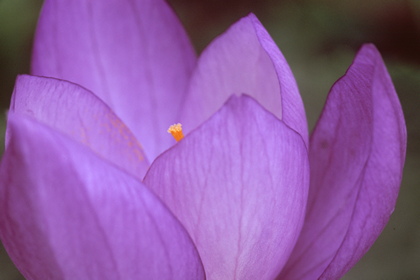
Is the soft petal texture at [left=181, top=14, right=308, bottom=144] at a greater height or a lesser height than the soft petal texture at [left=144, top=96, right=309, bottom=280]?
greater

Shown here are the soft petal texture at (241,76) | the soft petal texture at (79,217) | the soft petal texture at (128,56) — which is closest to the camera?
the soft petal texture at (79,217)

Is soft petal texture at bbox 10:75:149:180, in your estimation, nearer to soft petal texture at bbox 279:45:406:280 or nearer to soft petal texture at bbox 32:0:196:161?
soft petal texture at bbox 32:0:196:161

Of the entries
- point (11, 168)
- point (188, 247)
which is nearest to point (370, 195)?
point (188, 247)

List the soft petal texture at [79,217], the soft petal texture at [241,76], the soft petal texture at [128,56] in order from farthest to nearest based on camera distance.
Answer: the soft petal texture at [128,56]
the soft petal texture at [241,76]
the soft petal texture at [79,217]

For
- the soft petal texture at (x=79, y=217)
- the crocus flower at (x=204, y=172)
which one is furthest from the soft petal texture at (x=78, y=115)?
the soft petal texture at (x=79, y=217)

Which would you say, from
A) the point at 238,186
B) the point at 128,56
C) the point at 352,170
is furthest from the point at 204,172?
the point at 128,56

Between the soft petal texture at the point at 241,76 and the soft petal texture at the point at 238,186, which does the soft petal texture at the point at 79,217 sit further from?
the soft petal texture at the point at 241,76

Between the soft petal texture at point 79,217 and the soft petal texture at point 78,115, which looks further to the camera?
the soft petal texture at point 78,115

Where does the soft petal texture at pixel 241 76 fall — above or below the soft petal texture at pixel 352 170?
above

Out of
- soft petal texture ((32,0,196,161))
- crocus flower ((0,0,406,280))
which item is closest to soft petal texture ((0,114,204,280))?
crocus flower ((0,0,406,280))
